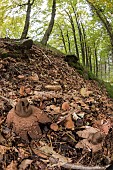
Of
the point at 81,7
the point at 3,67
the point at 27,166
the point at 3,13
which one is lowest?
the point at 27,166

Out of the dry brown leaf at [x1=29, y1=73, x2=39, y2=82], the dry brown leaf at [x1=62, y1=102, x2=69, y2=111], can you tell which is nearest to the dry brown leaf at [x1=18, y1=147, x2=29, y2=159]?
the dry brown leaf at [x1=62, y1=102, x2=69, y2=111]

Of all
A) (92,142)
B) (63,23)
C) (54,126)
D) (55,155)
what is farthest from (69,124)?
(63,23)

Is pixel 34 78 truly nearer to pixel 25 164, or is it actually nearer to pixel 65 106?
pixel 65 106

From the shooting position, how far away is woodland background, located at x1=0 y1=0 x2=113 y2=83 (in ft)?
35.2

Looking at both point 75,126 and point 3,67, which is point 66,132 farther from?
point 3,67

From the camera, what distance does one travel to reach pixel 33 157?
8.58 feet

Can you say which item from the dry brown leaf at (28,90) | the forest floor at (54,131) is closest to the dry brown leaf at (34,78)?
the forest floor at (54,131)

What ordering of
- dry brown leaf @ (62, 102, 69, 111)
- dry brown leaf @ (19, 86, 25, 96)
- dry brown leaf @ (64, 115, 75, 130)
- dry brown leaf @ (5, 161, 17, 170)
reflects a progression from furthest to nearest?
1. dry brown leaf @ (19, 86, 25, 96)
2. dry brown leaf @ (62, 102, 69, 111)
3. dry brown leaf @ (64, 115, 75, 130)
4. dry brown leaf @ (5, 161, 17, 170)

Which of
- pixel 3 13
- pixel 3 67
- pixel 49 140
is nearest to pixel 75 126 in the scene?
pixel 49 140

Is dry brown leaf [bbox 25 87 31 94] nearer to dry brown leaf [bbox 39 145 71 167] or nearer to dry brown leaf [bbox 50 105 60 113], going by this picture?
dry brown leaf [bbox 50 105 60 113]

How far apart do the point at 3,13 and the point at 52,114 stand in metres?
8.98

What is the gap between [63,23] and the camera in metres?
25.7

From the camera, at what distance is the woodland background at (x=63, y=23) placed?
1073cm

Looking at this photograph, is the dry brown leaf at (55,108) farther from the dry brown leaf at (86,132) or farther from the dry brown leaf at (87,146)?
the dry brown leaf at (87,146)
